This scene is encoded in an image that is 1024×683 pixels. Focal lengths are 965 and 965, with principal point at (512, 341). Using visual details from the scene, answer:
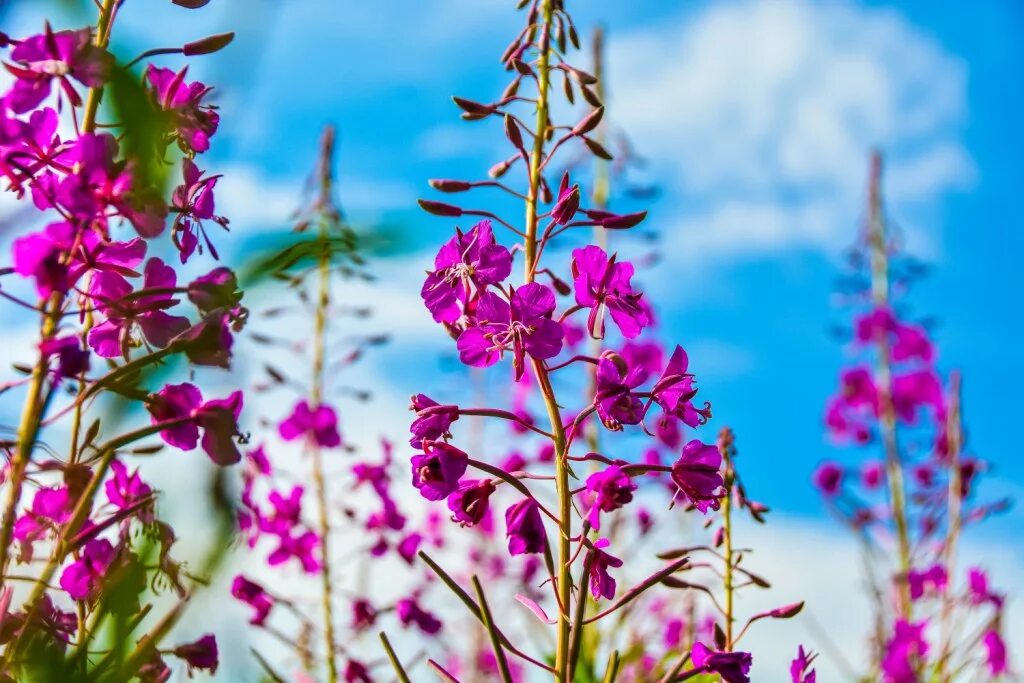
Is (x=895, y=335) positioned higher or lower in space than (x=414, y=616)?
higher

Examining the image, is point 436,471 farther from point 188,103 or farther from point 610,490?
point 188,103

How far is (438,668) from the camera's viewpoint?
164 centimetres

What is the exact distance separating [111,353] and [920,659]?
4.37m

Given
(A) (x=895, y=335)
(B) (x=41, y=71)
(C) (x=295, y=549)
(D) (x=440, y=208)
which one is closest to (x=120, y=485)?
(B) (x=41, y=71)

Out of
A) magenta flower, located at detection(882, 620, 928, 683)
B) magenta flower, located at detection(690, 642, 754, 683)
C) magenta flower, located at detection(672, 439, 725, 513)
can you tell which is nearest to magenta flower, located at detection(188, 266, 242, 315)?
magenta flower, located at detection(672, 439, 725, 513)

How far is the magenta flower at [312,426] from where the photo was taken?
154 inches

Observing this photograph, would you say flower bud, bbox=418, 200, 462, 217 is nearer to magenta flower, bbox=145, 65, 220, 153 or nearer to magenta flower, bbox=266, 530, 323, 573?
magenta flower, bbox=145, 65, 220, 153

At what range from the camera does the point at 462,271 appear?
1747 mm

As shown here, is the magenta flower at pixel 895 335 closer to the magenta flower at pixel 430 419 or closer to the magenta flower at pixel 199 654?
the magenta flower at pixel 430 419

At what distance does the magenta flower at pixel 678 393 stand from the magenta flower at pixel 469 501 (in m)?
0.35

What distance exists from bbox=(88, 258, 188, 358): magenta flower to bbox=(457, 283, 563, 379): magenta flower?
50 cm

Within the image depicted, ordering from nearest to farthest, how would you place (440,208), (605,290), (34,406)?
(34,406), (605,290), (440,208)

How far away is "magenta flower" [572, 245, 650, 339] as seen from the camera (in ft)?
5.85

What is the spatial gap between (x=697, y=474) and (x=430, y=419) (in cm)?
48
